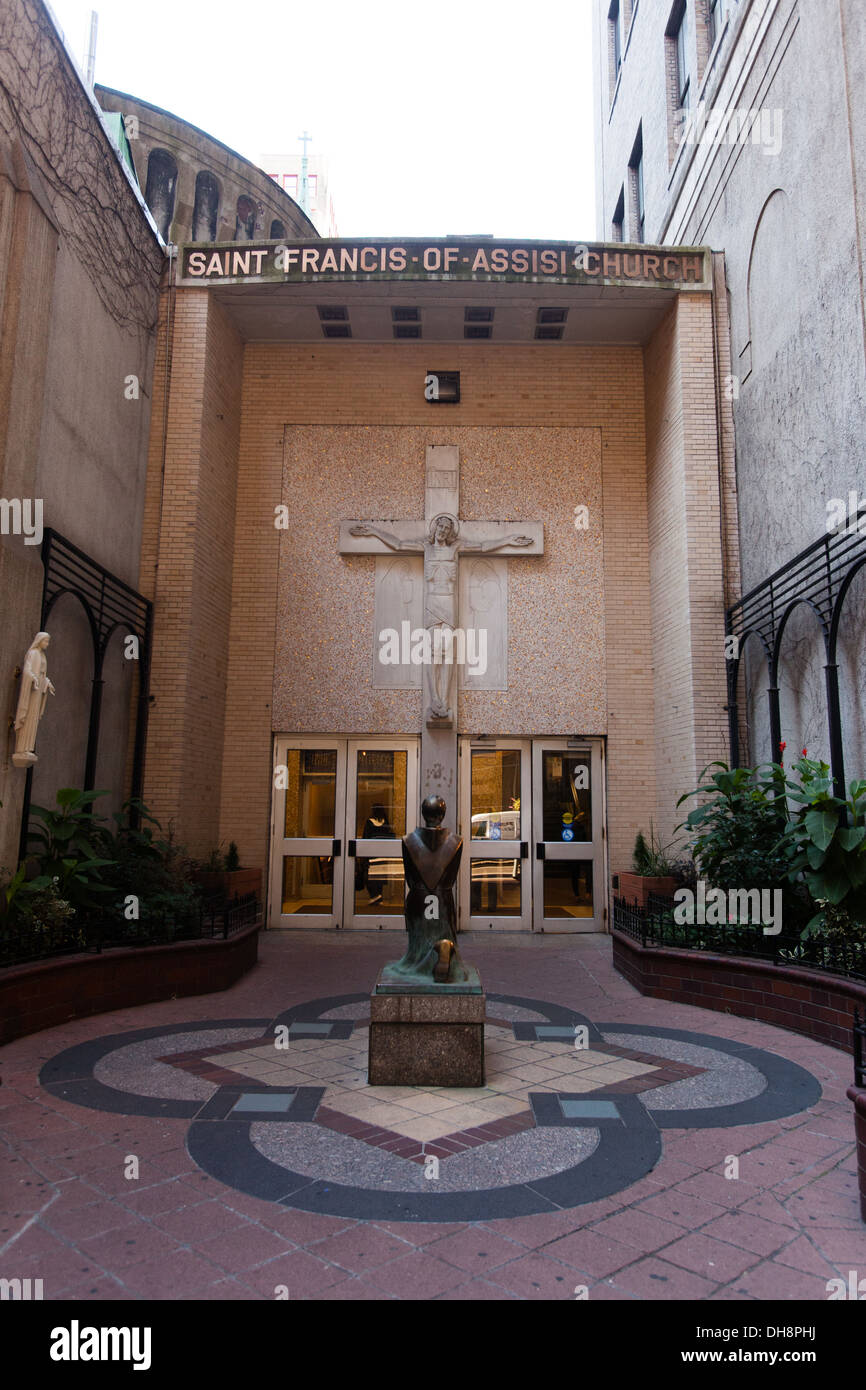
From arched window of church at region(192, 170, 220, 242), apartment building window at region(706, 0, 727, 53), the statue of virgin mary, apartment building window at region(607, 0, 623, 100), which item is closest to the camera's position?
the statue of virgin mary

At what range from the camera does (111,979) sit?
7.33 metres

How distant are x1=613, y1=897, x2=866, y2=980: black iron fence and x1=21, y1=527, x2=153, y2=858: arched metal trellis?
239 inches

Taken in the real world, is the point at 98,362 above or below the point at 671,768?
above

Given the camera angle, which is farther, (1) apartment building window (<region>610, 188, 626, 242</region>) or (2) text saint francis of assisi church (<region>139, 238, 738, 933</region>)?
(1) apartment building window (<region>610, 188, 626, 242</region>)

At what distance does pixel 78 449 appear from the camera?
30.3 ft

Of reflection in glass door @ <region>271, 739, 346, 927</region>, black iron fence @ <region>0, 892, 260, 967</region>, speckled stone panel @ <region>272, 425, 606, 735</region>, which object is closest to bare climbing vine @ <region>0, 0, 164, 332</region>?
speckled stone panel @ <region>272, 425, 606, 735</region>

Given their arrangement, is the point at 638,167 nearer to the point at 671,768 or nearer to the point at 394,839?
the point at 671,768

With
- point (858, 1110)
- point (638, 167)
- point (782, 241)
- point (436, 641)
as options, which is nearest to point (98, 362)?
point (436, 641)

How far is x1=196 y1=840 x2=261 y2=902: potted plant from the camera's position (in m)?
10.4

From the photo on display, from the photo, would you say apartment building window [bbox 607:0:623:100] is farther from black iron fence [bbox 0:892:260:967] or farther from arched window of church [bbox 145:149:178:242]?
black iron fence [bbox 0:892:260:967]

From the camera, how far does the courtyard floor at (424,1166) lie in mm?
3188

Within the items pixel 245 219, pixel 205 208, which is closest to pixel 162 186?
pixel 205 208

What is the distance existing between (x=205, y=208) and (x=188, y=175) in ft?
1.97

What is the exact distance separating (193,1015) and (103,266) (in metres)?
8.30
